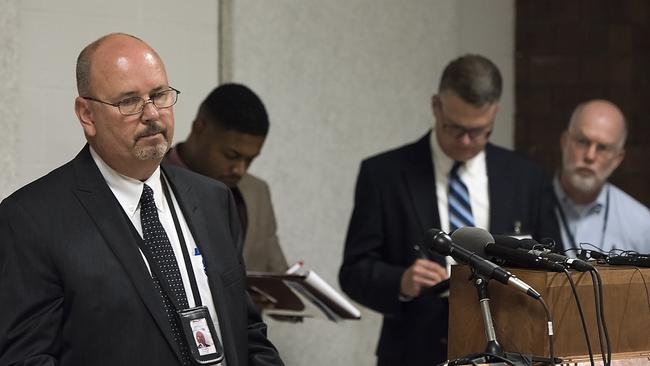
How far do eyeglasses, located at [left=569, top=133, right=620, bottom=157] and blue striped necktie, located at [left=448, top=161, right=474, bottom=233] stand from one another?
881 mm

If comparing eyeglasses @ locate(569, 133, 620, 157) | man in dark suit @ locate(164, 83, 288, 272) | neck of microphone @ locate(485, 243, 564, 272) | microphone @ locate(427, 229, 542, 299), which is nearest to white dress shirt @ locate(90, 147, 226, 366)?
microphone @ locate(427, 229, 542, 299)

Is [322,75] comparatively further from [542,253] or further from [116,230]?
[542,253]

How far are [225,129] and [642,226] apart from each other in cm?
178

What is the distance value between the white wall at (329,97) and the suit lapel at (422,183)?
47.9 inches

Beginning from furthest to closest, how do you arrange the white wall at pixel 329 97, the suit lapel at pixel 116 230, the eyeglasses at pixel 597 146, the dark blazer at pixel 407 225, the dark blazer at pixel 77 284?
the white wall at pixel 329 97 → the eyeglasses at pixel 597 146 → the dark blazer at pixel 407 225 → the suit lapel at pixel 116 230 → the dark blazer at pixel 77 284

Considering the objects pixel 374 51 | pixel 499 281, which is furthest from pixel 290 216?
pixel 499 281

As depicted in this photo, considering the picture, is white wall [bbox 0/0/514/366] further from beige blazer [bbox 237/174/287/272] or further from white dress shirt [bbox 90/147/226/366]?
white dress shirt [bbox 90/147/226/366]

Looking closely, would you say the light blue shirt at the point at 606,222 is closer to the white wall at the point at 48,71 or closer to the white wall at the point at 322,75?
the white wall at the point at 322,75

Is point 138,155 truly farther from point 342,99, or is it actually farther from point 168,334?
point 342,99

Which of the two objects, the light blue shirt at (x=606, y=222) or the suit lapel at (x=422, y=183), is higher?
the suit lapel at (x=422, y=183)

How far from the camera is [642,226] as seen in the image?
16.1 feet

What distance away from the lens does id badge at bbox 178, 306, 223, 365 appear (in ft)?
9.95

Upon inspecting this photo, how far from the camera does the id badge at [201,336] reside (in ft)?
9.95

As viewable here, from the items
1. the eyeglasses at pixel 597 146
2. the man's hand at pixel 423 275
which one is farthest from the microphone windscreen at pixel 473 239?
the eyeglasses at pixel 597 146
